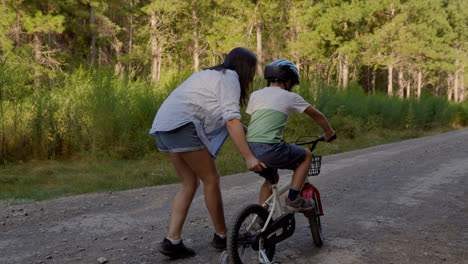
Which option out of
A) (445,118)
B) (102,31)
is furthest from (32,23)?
(445,118)

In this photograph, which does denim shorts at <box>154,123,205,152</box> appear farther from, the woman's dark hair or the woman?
the woman's dark hair

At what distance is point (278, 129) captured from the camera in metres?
3.53

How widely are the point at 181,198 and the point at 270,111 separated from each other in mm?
1123

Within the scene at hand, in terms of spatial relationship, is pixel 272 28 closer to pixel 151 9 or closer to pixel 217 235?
pixel 151 9

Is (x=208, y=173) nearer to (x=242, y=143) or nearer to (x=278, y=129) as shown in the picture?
(x=242, y=143)

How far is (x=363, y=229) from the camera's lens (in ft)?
16.0

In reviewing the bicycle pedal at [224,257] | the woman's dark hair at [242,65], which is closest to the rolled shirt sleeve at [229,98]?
the woman's dark hair at [242,65]

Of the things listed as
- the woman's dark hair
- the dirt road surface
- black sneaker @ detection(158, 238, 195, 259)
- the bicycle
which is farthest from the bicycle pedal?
the woman's dark hair

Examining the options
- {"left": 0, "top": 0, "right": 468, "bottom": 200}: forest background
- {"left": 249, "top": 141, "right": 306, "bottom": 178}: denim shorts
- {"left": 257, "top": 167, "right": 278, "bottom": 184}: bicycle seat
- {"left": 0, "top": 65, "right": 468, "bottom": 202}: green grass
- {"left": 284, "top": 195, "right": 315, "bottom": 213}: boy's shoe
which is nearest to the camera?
{"left": 249, "top": 141, "right": 306, "bottom": 178}: denim shorts

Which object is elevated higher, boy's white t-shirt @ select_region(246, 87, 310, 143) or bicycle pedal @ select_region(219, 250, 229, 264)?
boy's white t-shirt @ select_region(246, 87, 310, 143)

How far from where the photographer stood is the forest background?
977cm

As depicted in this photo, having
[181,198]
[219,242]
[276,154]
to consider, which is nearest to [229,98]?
[276,154]

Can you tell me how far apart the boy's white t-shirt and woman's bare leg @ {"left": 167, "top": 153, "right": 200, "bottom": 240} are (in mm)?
694

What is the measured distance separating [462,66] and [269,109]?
174 ft
